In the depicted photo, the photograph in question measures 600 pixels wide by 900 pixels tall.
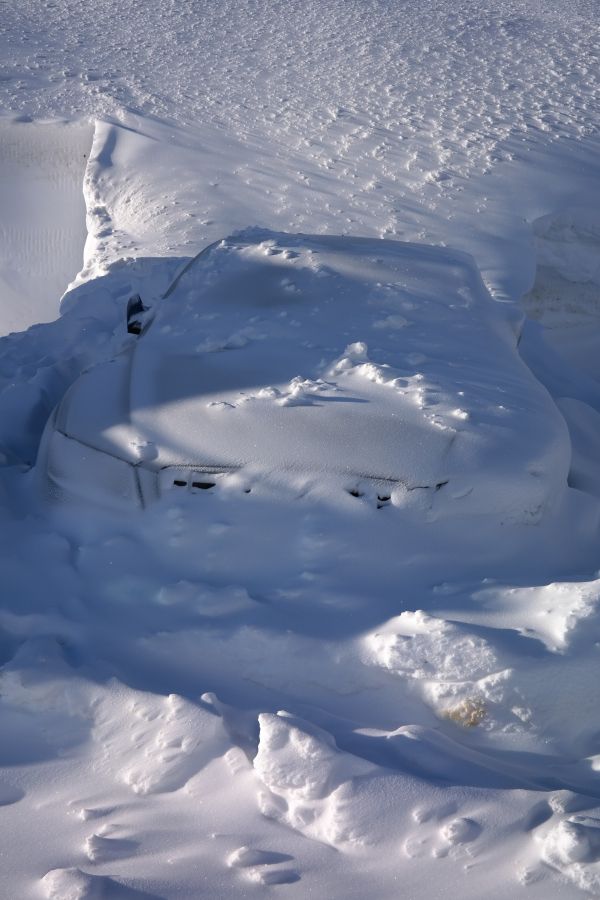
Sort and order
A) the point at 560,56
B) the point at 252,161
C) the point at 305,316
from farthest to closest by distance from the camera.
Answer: the point at 560,56, the point at 252,161, the point at 305,316

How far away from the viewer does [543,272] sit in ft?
12.0

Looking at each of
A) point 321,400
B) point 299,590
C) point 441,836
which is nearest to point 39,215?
point 321,400

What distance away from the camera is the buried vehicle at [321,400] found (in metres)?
1.75

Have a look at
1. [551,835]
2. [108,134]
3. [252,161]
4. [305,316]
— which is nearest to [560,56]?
[252,161]

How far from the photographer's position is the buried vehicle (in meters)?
1.75

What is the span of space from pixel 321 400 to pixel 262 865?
952 mm

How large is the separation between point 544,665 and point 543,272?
99.4 inches

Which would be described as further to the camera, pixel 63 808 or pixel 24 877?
pixel 63 808

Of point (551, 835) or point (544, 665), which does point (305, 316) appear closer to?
point (544, 665)

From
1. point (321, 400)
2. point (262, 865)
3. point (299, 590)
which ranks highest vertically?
point (321, 400)

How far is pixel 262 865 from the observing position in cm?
124

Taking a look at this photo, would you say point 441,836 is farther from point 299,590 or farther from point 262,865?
point 299,590

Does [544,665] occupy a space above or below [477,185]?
below

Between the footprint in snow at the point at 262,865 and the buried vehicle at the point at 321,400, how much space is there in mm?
710
